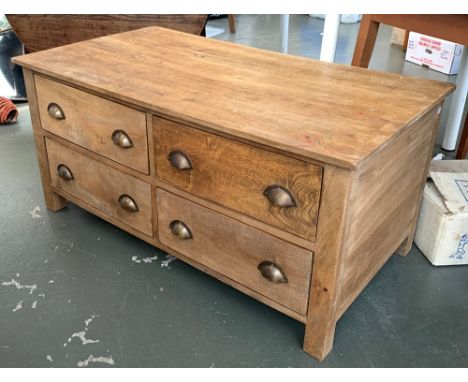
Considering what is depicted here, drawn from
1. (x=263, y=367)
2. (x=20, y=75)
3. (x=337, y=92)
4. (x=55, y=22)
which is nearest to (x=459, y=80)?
(x=337, y=92)

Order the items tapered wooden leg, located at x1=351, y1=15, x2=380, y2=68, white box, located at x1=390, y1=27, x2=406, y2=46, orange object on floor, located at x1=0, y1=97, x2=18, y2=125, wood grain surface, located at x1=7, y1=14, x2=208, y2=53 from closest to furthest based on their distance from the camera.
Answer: tapered wooden leg, located at x1=351, y1=15, x2=380, y2=68
orange object on floor, located at x1=0, y1=97, x2=18, y2=125
wood grain surface, located at x1=7, y1=14, x2=208, y2=53
white box, located at x1=390, y1=27, x2=406, y2=46

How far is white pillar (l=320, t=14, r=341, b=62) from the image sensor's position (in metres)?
2.01

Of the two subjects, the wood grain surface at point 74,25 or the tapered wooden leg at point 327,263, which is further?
the wood grain surface at point 74,25

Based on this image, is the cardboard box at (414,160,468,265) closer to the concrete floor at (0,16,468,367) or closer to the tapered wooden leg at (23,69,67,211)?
the concrete floor at (0,16,468,367)

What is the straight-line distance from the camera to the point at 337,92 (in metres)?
1.29

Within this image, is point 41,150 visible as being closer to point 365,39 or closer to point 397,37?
point 365,39

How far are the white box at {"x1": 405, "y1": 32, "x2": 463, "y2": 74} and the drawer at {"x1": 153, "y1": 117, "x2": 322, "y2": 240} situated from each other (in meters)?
2.41

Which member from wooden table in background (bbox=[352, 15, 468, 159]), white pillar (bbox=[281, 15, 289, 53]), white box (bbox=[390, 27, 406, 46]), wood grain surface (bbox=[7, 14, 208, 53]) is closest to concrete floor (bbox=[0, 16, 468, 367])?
wooden table in background (bbox=[352, 15, 468, 159])

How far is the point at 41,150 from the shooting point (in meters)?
1.70

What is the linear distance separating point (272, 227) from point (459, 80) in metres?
1.45

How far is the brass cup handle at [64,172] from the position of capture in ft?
5.37

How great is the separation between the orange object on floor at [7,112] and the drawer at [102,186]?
0.95 meters

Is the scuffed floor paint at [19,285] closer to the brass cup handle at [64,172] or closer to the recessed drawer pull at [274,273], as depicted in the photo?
the brass cup handle at [64,172]

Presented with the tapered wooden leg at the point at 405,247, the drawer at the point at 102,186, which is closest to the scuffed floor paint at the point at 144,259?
the drawer at the point at 102,186
